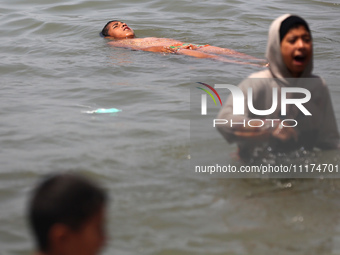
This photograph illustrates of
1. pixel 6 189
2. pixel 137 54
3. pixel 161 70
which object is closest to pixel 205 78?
pixel 161 70

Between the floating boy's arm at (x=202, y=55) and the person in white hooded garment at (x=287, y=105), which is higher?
the person in white hooded garment at (x=287, y=105)

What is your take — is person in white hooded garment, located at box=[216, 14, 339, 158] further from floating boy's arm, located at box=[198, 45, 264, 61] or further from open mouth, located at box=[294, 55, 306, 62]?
floating boy's arm, located at box=[198, 45, 264, 61]

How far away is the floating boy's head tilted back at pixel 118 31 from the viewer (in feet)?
33.1

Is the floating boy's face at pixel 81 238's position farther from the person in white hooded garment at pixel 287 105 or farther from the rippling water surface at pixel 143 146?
the person in white hooded garment at pixel 287 105

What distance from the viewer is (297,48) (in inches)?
165

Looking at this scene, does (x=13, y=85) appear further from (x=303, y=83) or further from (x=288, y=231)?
(x=288, y=231)

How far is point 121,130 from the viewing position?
18.8 ft

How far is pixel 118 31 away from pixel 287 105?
613 cm

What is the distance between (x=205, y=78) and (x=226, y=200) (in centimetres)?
361

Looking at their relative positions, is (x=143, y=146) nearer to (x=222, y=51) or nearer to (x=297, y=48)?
(x=297, y=48)

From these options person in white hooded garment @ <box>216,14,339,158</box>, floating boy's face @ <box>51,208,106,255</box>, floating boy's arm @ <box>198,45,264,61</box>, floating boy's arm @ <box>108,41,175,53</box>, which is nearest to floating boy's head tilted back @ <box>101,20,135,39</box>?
floating boy's arm @ <box>108,41,175,53</box>

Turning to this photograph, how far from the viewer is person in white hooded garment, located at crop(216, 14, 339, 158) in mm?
4223

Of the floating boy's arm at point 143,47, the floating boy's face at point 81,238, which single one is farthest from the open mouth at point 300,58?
the floating boy's arm at point 143,47

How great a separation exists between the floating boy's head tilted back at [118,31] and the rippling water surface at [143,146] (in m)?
0.31
